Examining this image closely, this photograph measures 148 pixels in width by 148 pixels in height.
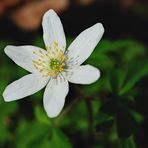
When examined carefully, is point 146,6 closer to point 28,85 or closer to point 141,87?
point 141,87

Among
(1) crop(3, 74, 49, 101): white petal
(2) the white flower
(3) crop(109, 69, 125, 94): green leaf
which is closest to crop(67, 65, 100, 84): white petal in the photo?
(2) the white flower

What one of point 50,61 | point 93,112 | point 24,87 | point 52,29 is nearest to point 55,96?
point 24,87

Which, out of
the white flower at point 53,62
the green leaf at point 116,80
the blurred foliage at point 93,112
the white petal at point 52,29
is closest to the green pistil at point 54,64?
the white flower at point 53,62

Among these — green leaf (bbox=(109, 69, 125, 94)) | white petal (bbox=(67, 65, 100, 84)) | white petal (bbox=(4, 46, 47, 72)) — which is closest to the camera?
white petal (bbox=(67, 65, 100, 84))

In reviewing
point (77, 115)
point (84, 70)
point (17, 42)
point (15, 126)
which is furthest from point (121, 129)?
point (17, 42)

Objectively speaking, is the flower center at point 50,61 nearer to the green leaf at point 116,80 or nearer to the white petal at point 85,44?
the white petal at point 85,44

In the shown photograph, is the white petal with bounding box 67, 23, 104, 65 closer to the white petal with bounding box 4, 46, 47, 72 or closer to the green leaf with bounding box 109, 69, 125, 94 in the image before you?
the white petal with bounding box 4, 46, 47, 72

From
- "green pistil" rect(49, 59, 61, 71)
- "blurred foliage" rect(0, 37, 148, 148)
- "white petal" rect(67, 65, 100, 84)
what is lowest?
"blurred foliage" rect(0, 37, 148, 148)
